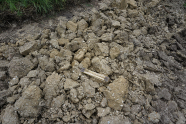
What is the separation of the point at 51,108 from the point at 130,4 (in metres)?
2.52

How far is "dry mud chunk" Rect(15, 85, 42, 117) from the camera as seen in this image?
1.36 m

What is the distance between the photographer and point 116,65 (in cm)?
177

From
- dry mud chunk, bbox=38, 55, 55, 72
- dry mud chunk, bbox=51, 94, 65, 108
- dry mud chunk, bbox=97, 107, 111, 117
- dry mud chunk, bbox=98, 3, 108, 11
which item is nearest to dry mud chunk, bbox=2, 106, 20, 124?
dry mud chunk, bbox=51, 94, 65, 108

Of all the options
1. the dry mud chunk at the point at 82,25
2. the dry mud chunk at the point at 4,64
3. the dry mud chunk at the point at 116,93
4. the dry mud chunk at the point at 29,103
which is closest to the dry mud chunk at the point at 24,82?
the dry mud chunk at the point at 29,103

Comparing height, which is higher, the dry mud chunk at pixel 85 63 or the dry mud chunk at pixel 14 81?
the dry mud chunk at pixel 85 63

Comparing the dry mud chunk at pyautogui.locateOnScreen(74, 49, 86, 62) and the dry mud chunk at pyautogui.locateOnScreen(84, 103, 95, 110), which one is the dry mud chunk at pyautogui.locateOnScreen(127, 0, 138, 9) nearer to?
the dry mud chunk at pyautogui.locateOnScreen(74, 49, 86, 62)

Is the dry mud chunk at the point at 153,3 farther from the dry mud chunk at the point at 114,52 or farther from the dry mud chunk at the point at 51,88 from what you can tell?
the dry mud chunk at the point at 51,88

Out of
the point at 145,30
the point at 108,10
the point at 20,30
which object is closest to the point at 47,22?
the point at 20,30

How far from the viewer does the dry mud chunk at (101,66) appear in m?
1.69

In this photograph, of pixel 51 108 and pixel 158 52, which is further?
pixel 158 52

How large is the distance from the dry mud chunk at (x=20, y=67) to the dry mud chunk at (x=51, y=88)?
0.37 m

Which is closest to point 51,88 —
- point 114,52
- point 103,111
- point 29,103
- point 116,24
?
point 29,103

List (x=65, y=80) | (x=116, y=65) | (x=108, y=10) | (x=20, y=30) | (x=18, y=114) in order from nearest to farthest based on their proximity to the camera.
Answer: (x=18, y=114)
(x=65, y=80)
(x=116, y=65)
(x=20, y=30)
(x=108, y=10)

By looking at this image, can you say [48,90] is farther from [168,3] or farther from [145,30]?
[168,3]
